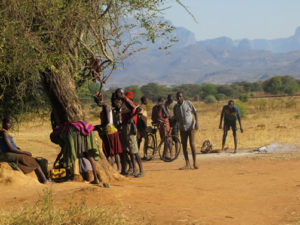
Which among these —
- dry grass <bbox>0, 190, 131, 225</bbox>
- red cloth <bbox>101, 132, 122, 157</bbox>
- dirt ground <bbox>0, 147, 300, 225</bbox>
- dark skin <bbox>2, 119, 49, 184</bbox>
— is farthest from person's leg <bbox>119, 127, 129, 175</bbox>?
Result: dry grass <bbox>0, 190, 131, 225</bbox>

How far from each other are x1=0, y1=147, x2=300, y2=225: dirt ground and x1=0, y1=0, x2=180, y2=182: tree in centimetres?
165

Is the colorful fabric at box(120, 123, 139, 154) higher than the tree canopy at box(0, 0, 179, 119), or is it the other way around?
the tree canopy at box(0, 0, 179, 119)

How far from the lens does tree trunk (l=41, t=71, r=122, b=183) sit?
31.4 ft

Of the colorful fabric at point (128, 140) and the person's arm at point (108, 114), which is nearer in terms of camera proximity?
the person's arm at point (108, 114)

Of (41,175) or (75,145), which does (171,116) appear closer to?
(75,145)

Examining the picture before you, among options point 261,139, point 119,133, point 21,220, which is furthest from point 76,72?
point 261,139

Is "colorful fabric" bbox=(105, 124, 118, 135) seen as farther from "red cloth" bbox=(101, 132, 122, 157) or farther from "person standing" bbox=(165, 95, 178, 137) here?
"person standing" bbox=(165, 95, 178, 137)

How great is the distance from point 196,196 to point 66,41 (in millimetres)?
3786

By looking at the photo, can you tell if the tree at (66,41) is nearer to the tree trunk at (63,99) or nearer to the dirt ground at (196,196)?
the tree trunk at (63,99)

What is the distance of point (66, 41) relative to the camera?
947 centimetres

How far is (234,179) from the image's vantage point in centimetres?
1048

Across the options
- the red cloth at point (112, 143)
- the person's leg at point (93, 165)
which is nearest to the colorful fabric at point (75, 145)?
the person's leg at point (93, 165)

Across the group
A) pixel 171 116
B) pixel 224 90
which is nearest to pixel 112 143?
pixel 171 116

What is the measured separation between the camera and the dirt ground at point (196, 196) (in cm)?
705
